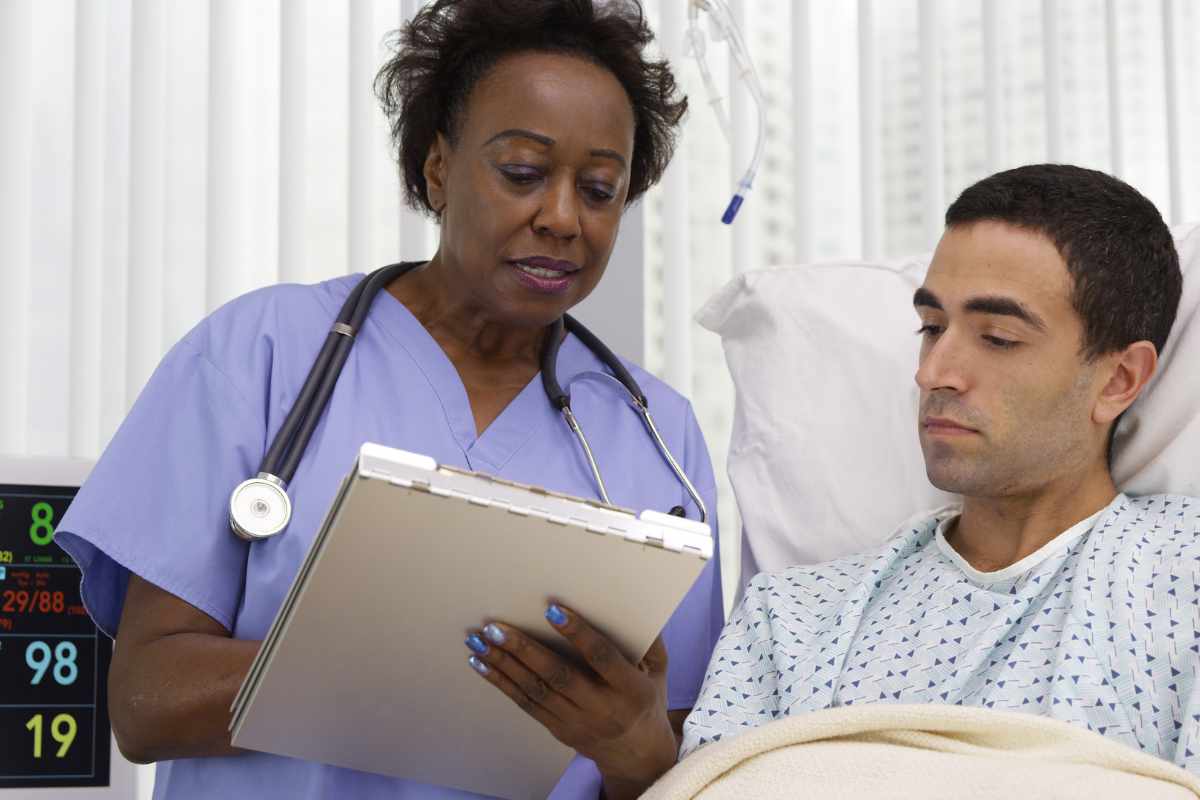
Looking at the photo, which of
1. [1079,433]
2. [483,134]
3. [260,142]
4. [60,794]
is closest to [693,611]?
[1079,433]

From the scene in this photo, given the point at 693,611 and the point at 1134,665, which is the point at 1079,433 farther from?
the point at 693,611

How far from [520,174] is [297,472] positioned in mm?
397

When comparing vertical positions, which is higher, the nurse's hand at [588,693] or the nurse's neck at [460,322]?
the nurse's neck at [460,322]

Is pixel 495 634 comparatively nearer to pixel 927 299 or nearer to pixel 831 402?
pixel 927 299

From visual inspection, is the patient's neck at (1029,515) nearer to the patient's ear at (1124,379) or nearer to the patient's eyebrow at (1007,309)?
the patient's ear at (1124,379)

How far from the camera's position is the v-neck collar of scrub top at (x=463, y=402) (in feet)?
5.13

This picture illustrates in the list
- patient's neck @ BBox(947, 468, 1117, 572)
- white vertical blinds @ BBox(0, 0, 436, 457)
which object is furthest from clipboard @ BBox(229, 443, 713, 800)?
white vertical blinds @ BBox(0, 0, 436, 457)

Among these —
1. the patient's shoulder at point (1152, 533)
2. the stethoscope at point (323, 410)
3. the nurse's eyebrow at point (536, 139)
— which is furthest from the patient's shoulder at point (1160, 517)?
the nurse's eyebrow at point (536, 139)

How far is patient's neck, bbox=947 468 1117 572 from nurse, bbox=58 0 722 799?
12.7 inches

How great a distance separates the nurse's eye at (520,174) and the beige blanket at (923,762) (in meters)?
0.65

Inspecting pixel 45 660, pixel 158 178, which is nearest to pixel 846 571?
pixel 45 660

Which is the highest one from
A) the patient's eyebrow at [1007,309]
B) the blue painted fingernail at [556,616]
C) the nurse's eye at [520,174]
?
the nurse's eye at [520,174]

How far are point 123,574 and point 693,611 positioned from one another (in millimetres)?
628

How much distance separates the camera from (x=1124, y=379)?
1.52 meters
